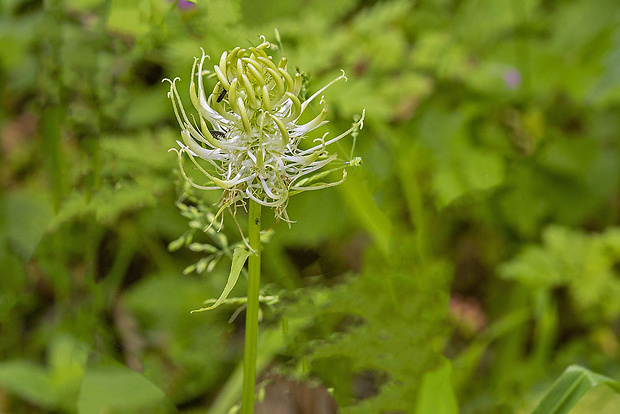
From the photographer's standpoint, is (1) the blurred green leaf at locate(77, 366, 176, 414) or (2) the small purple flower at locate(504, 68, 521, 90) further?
(2) the small purple flower at locate(504, 68, 521, 90)

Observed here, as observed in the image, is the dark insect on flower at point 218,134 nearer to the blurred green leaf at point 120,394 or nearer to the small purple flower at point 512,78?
the blurred green leaf at point 120,394

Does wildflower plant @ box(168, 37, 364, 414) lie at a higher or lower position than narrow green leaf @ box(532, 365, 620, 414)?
higher

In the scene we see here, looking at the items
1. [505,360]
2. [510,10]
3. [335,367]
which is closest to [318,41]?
[510,10]

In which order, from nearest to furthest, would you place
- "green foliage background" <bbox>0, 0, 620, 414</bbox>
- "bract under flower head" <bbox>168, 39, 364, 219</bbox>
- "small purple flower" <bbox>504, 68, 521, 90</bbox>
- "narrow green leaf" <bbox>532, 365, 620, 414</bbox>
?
"bract under flower head" <bbox>168, 39, 364, 219</bbox> → "narrow green leaf" <bbox>532, 365, 620, 414</bbox> → "green foliage background" <bbox>0, 0, 620, 414</bbox> → "small purple flower" <bbox>504, 68, 521, 90</bbox>

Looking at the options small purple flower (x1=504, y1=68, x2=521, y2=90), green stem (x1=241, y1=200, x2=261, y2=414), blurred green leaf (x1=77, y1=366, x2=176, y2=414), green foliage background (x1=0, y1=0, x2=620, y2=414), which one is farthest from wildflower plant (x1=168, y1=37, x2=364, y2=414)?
small purple flower (x1=504, y1=68, x2=521, y2=90)

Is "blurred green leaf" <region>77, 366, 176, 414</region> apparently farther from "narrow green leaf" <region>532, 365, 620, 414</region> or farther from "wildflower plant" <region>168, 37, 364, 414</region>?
"narrow green leaf" <region>532, 365, 620, 414</region>

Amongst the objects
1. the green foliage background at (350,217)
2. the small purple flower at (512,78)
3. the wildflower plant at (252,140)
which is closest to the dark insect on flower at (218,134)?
the wildflower plant at (252,140)

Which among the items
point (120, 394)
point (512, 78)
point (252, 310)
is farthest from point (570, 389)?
point (512, 78)

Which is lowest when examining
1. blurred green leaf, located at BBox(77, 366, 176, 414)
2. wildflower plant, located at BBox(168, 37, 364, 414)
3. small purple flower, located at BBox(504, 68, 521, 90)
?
blurred green leaf, located at BBox(77, 366, 176, 414)
